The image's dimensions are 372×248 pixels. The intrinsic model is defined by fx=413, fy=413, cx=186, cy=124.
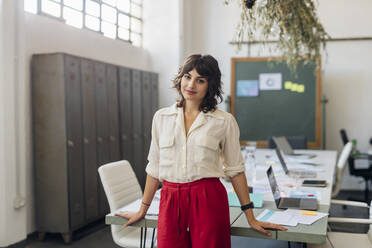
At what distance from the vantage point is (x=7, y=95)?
12.8 feet

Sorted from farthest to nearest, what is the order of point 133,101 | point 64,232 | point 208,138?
point 133,101
point 64,232
point 208,138

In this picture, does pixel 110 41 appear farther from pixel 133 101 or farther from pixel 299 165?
pixel 299 165

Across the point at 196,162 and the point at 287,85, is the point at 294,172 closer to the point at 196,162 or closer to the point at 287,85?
the point at 196,162

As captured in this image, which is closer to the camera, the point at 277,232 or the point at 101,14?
the point at 277,232

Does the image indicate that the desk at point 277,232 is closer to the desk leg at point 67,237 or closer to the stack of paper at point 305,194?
the stack of paper at point 305,194

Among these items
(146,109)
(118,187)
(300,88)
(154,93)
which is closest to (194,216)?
(118,187)

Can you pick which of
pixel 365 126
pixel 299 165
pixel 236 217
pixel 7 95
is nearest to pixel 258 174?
pixel 299 165

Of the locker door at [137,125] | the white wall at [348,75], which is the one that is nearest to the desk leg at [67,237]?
the locker door at [137,125]

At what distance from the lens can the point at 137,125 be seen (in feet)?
19.9

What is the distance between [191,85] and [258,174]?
2.08 m

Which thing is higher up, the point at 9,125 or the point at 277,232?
the point at 9,125

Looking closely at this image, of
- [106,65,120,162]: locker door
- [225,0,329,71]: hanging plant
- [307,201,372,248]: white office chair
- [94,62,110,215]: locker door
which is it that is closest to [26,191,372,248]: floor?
[94,62,110,215]: locker door

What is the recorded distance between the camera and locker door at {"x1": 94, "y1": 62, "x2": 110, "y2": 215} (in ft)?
16.4

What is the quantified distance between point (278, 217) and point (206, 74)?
2.93 feet
